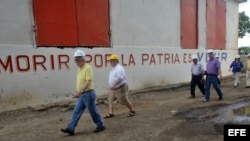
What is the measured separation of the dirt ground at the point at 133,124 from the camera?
6.10m

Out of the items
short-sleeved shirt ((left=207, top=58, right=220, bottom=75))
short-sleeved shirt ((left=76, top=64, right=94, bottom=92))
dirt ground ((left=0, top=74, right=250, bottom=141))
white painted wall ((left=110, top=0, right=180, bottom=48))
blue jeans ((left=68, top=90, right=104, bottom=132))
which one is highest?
white painted wall ((left=110, top=0, right=180, bottom=48))

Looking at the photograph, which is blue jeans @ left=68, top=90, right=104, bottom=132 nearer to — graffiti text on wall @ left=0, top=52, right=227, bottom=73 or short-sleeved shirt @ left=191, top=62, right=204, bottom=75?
graffiti text on wall @ left=0, top=52, right=227, bottom=73

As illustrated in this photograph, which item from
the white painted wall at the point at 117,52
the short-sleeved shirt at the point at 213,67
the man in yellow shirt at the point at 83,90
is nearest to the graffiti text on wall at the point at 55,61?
the white painted wall at the point at 117,52

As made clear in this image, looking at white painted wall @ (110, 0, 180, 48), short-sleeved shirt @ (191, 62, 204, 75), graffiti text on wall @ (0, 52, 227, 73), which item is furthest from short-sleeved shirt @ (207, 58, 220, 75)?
white painted wall @ (110, 0, 180, 48)

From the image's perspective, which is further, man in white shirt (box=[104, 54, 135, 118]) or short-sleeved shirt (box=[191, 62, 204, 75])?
short-sleeved shirt (box=[191, 62, 204, 75])

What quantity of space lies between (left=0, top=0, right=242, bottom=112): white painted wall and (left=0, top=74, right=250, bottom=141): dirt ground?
0.63m

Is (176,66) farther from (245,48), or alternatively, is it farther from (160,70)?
(245,48)

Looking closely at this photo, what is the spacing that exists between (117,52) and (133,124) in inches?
192

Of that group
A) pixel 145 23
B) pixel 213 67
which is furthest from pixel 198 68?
pixel 145 23

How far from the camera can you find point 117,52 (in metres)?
11.6

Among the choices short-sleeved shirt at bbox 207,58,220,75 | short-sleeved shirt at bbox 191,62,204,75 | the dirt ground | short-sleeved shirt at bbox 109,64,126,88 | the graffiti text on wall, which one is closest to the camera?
the dirt ground

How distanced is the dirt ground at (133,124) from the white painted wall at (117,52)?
630mm

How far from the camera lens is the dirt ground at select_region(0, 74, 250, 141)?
20.0 ft

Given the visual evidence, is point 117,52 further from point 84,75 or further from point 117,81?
point 84,75
